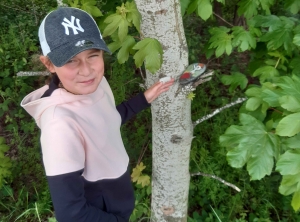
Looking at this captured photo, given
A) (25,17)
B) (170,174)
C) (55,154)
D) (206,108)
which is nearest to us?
(55,154)

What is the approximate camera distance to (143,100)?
5.56 ft

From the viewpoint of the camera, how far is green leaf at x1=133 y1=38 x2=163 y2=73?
1.32 metres

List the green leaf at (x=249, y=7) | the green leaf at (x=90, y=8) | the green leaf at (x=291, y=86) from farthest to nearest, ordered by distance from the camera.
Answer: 1. the green leaf at (x=249, y=7)
2. the green leaf at (x=90, y=8)
3. the green leaf at (x=291, y=86)

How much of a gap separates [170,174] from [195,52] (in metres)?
1.95

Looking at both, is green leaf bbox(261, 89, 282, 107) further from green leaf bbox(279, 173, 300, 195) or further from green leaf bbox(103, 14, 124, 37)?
green leaf bbox(103, 14, 124, 37)

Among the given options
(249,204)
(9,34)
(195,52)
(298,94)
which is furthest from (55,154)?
(9,34)

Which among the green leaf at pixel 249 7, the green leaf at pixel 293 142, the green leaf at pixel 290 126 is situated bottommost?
the green leaf at pixel 293 142

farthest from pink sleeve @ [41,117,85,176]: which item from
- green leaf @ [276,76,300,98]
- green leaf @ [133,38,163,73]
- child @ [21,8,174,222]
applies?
green leaf @ [276,76,300,98]

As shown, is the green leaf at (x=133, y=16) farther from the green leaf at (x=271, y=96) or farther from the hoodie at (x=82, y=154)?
the green leaf at (x=271, y=96)

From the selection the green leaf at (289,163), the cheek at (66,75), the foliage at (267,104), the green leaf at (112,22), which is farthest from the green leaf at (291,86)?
the cheek at (66,75)

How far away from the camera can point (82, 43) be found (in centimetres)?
121

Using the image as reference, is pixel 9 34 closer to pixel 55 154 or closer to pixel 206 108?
pixel 206 108

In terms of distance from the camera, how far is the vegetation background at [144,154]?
2.62 meters

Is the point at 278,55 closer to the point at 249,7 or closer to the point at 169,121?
the point at 249,7
